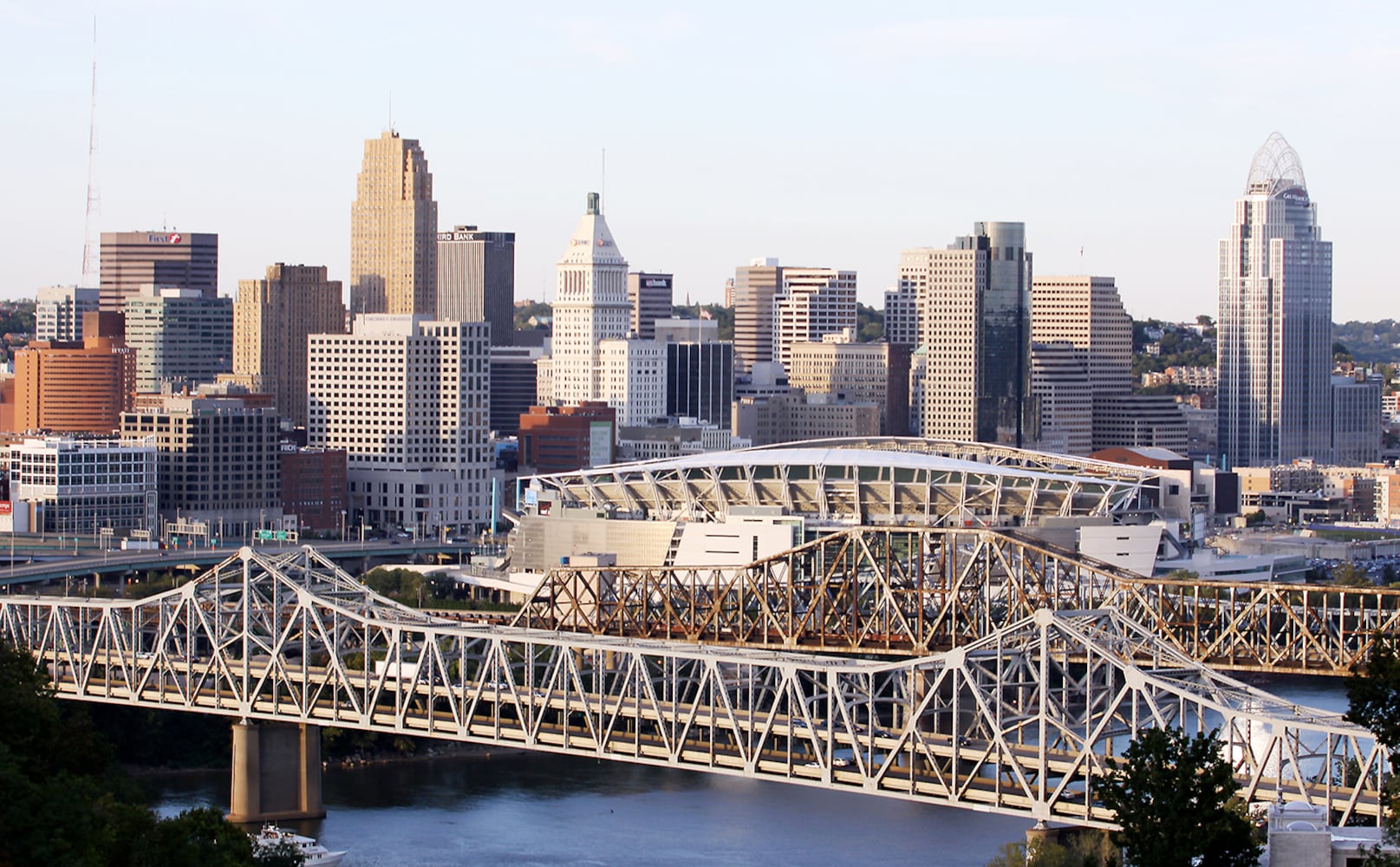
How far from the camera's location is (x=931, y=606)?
270 feet

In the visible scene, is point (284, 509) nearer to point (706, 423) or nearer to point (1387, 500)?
point (706, 423)

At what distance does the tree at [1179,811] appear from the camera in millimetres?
40656

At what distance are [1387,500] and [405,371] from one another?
6408 centimetres

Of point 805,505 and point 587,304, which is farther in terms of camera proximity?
point 587,304

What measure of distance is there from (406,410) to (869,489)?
5898cm

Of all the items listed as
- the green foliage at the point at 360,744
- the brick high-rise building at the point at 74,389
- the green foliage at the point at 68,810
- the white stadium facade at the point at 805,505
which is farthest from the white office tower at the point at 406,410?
the green foliage at the point at 68,810

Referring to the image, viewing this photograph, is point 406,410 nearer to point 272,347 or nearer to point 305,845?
point 272,347

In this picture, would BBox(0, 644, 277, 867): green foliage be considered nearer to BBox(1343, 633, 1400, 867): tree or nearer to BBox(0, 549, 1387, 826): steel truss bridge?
BBox(0, 549, 1387, 826): steel truss bridge

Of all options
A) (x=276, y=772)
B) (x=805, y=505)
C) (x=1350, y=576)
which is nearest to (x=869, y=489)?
(x=805, y=505)

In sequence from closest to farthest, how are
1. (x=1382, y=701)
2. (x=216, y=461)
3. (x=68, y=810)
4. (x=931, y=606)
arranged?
(x=68, y=810), (x=1382, y=701), (x=931, y=606), (x=216, y=461)

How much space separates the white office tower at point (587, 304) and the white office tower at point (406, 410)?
78.0 ft

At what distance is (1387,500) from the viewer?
177625mm

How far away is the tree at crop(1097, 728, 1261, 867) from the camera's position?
40656 millimetres

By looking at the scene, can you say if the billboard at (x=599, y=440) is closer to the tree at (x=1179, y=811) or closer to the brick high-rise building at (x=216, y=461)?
the brick high-rise building at (x=216, y=461)
